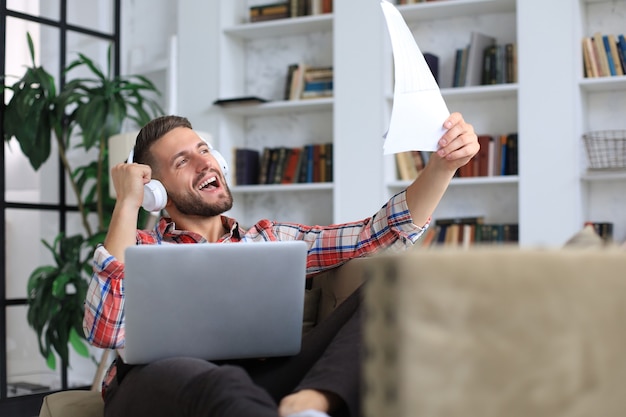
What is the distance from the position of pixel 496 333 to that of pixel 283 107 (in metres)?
3.79

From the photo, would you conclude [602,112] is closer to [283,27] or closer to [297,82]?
[297,82]

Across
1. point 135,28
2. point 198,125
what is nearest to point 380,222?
point 198,125

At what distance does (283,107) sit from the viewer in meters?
4.59

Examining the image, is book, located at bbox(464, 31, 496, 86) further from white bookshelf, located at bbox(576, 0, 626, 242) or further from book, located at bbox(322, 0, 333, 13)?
book, located at bbox(322, 0, 333, 13)

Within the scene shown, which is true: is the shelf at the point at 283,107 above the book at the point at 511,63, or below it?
below

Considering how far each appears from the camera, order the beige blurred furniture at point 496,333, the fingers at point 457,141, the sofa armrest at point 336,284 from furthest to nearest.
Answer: the sofa armrest at point 336,284 → the fingers at point 457,141 → the beige blurred furniture at point 496,333

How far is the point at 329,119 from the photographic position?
184 inches

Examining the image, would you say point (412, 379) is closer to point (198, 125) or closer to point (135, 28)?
point (198, 125)

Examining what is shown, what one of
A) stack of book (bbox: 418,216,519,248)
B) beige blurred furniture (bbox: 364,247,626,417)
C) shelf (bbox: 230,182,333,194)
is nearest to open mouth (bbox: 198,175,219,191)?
beige blurred furniture (bbox: 364,247,626,417)

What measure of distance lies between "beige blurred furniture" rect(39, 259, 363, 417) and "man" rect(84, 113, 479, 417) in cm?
7

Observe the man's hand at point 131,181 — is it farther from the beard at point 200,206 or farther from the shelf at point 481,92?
the shelf at point 481,92

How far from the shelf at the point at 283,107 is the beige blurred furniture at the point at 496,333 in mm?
3549

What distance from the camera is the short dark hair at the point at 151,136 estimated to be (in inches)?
92.8

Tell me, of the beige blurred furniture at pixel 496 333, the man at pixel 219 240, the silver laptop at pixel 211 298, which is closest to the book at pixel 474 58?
the man at pixel 219 240
